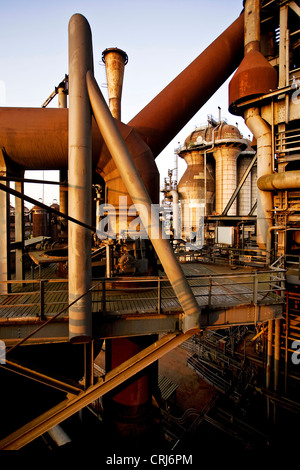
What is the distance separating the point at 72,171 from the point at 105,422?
26.9 ft

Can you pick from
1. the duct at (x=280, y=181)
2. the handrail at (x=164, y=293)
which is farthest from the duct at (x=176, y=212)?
the handrail at (x=164, y=293)

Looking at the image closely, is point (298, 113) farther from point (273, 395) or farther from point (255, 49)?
point (273, 395)

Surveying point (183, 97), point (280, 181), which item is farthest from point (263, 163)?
point (183, 97)

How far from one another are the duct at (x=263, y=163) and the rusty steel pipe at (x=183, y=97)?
2.45m

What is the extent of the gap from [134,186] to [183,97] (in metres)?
7.29

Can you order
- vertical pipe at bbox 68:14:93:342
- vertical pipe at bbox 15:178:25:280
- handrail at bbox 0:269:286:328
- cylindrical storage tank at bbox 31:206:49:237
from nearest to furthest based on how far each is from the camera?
1. vertical pipe at bbox 68:14:93:342
2. handrail at bbox 0:269:286:328
3. vertical pipe at bbox 15:178:25:280
4. cylindrical storage tank at bbox 31:206:49:237

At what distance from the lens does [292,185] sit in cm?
970

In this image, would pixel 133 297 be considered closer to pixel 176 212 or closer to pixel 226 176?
pixel 226 176

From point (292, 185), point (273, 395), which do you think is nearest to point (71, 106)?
point (292, 185)

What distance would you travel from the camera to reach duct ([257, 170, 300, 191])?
956 cm

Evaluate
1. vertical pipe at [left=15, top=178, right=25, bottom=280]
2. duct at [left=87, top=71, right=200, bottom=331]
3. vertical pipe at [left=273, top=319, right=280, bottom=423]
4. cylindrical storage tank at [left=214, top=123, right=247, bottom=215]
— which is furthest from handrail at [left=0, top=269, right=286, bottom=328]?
cylindrical storage tank at [left=214, top=123, right=247, bottom=215]

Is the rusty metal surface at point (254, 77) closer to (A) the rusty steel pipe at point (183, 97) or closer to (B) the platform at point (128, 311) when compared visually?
(A) the rusty steel pipe at point (183, 97)

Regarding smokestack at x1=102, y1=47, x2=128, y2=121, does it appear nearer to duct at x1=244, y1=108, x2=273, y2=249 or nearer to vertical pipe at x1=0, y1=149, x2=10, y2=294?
duct at x1=244, y1=108, x2=273, y2=249

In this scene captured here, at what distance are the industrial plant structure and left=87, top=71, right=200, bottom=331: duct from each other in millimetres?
25
